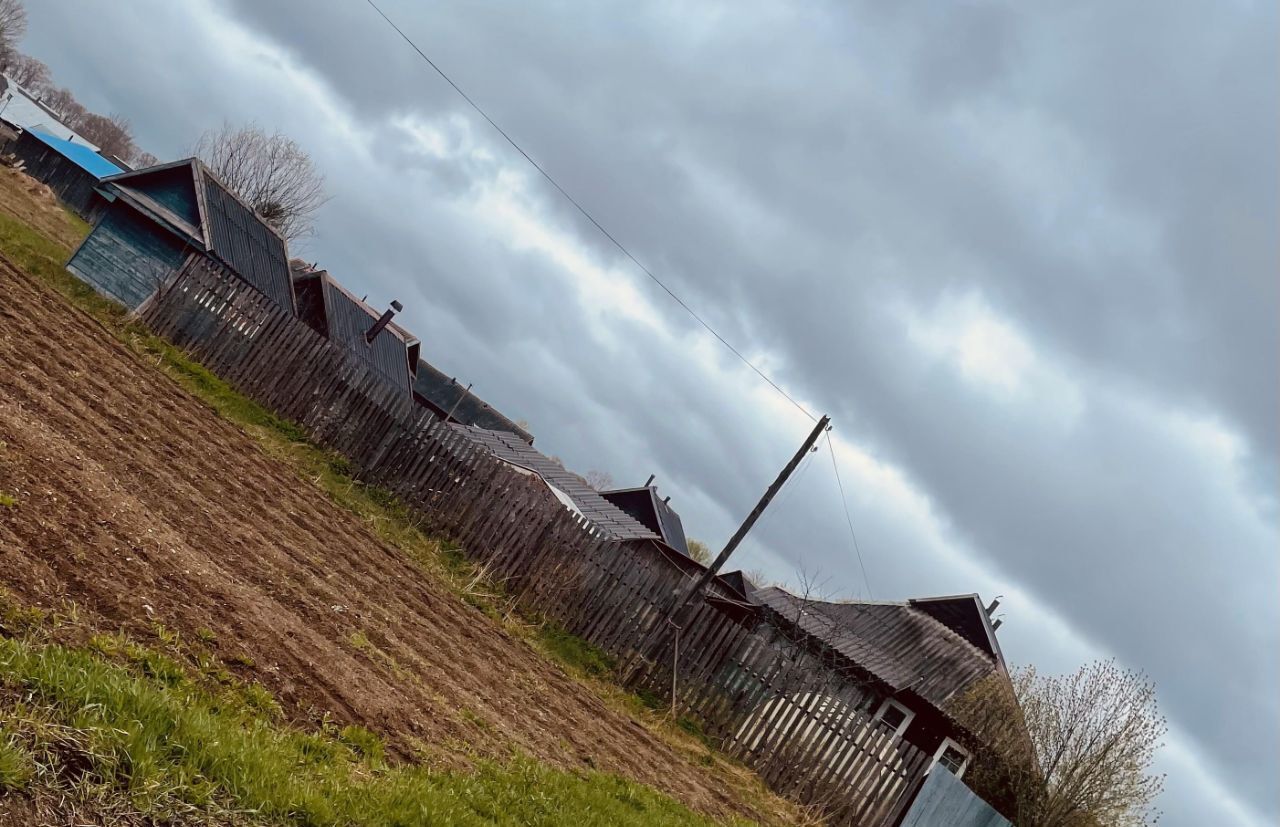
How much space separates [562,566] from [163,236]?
1514cm

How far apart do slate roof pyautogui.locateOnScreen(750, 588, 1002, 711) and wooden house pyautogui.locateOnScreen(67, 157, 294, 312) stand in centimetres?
1739

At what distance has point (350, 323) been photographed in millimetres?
33906

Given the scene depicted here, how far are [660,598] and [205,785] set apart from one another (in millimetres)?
11971

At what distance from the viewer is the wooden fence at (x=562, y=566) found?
547 inches

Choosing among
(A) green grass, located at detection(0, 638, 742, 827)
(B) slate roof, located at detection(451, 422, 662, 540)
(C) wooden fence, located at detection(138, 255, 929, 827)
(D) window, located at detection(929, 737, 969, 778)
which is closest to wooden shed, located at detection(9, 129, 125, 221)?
(B) slate roof, located at detection(451, 422, 662, 540)

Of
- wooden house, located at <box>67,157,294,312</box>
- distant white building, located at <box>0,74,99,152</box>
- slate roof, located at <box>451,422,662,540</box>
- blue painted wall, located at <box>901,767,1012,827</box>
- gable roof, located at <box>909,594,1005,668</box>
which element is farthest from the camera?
distant white building, located at <box>0,74,99,152</box>

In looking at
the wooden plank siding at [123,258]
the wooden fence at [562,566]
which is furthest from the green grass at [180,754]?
the wooden plank siding at [123,258]

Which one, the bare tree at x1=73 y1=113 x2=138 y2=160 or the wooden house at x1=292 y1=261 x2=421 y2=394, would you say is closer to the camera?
the wooden house at x1=292 y1=261 x2=421 y2=394

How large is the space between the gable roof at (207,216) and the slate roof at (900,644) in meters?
17.6

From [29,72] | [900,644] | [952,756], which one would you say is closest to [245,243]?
[900,644]

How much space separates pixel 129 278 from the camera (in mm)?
22672

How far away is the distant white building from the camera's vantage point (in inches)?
2702

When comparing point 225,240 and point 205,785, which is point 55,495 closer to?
point 205,785

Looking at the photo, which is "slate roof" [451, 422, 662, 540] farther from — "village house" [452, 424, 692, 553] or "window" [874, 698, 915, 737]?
"window" [874, 698, 915, 737]
